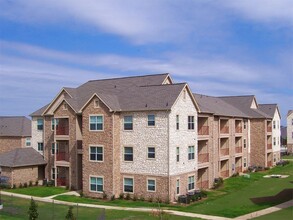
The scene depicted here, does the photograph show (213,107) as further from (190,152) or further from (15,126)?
(15,126)

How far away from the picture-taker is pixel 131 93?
38.0 m

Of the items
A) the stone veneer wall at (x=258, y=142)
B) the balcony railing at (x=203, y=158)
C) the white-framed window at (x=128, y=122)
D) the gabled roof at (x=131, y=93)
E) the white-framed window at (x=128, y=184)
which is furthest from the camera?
the stone veneer wall at (x=258, y=142)

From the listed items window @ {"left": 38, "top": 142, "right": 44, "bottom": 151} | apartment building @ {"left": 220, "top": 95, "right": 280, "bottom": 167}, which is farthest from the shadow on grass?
window @ {"left": 38, "top": 142, "right": 44, "bottom": 151}

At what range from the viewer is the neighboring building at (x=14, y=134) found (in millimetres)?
55969

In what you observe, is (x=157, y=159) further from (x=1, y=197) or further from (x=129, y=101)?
(x=1, y=197)

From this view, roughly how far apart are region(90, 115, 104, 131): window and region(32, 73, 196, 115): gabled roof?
5.25 feet

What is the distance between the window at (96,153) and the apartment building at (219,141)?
10238 millimetres

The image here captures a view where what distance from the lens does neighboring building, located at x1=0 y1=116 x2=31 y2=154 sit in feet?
184

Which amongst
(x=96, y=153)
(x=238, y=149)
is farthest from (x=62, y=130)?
(x=238, y=149)

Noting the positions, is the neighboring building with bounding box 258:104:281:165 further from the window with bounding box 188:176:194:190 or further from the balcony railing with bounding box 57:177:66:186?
the balcony railing with bounding box 57:177:66:186

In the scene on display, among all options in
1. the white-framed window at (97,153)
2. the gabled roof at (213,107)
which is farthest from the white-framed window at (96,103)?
the gabled roof at (213,107)

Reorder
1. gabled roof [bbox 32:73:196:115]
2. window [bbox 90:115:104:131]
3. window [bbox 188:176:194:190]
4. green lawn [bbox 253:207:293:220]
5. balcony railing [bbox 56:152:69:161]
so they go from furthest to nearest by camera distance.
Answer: balcony railing [bbox 56:152:69:161] → window [bbox 188:176:194:190] → window [bbox 90:115:104:131] → gabled roof [bbox 32:73:196:115] → green lawn [bbox 253:207:293:220]

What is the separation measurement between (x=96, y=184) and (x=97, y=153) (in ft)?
9.54

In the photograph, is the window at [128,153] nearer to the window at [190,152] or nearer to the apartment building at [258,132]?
the window at [190,152]
